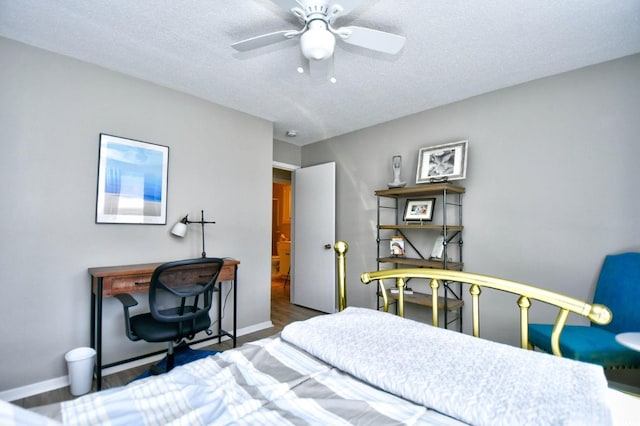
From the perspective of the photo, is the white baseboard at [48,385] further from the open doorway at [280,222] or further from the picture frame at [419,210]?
the open doorway at [280,222]

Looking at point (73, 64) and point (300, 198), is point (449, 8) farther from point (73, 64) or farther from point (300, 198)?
point (300, 198)

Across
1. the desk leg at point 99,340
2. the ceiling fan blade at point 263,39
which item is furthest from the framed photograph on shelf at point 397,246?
the desk leg at point 99,340

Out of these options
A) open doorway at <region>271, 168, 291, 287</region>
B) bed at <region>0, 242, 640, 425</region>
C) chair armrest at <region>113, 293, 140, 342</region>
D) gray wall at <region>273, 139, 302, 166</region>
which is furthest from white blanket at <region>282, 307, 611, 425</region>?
open doorway at <region>271, 168, 291, 287</region>

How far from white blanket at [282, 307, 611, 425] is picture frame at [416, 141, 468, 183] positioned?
2.03 metres

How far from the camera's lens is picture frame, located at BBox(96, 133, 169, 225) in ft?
8.21

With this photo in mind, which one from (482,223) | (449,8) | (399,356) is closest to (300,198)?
(482,223)

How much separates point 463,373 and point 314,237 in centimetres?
339

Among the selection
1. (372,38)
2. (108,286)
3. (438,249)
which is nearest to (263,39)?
(372,38)

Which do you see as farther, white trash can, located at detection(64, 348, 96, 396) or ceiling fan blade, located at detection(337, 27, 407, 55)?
white trash can, located at detection(64, 348, 96, 396)

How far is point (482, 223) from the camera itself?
115 inches

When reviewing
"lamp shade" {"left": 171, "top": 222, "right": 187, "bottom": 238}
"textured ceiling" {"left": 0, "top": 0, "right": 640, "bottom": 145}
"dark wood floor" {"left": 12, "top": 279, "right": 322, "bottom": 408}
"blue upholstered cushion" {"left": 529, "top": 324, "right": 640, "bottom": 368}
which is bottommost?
"dark wood floor" {"left": 12, "top": 279, "right": 322, "bottom": 408}

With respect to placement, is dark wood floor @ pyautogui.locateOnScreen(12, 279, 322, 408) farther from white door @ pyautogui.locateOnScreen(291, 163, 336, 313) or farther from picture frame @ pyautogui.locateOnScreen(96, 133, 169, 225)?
picture frame @ pyautogui.locateOnScreen(96, 133, 169, 225)

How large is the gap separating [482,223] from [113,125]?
3.42m

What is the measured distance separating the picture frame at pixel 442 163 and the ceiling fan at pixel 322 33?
4.94 feet
